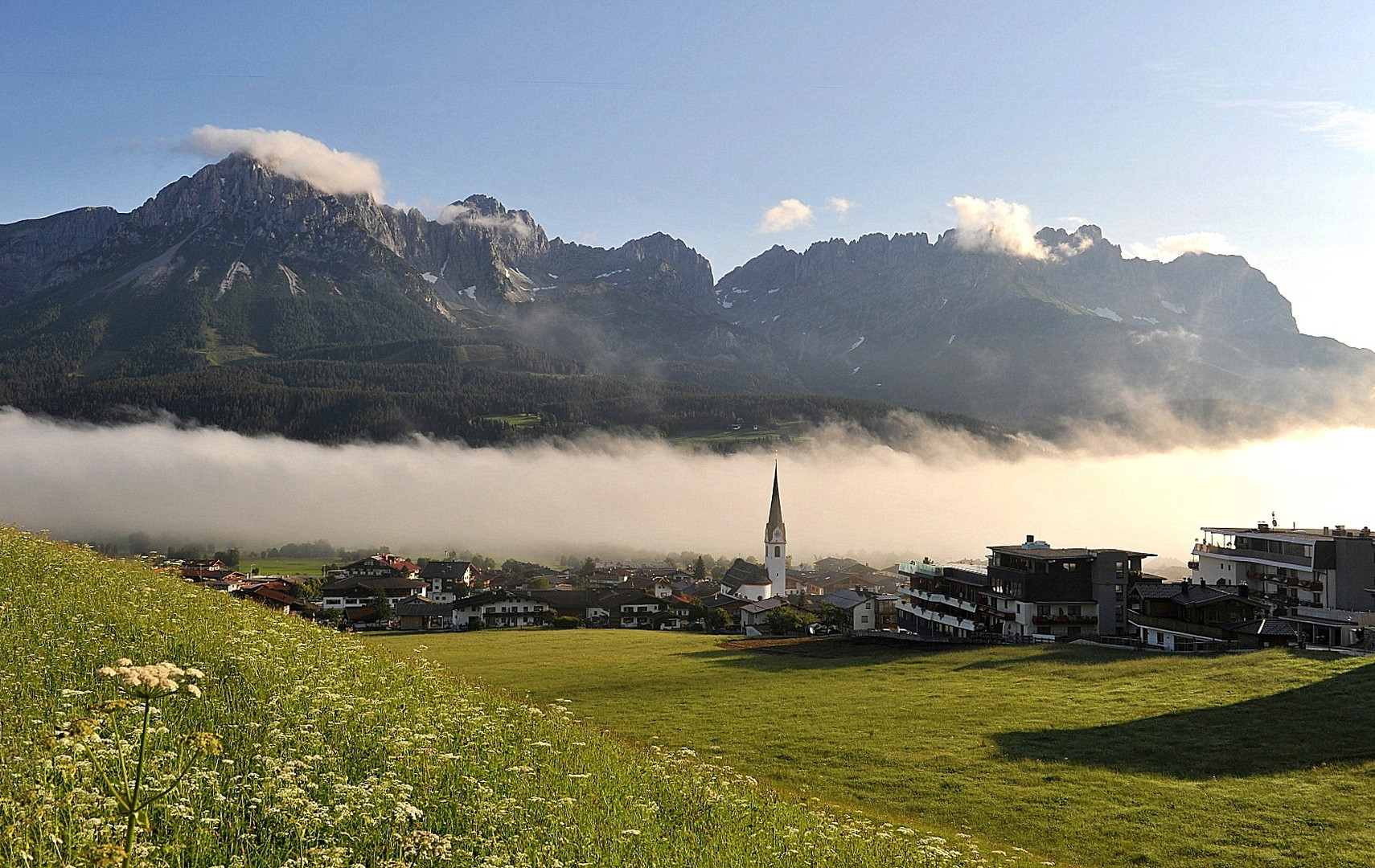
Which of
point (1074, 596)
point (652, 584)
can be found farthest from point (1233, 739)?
point (652, 584)

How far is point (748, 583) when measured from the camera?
464 ft

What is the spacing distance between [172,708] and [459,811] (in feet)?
18.2

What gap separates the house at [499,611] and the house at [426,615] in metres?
0.85

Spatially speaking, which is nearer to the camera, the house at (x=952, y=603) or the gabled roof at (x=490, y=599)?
the house at (x=952, y=603)

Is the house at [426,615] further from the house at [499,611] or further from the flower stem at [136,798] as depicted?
the flower stem at [136,798]

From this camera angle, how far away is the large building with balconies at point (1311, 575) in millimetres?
62156

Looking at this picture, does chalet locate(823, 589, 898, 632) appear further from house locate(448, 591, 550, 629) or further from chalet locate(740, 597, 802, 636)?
house locate(448, 591, 550, 629)

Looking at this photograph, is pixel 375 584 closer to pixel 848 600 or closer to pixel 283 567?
pixel 283 567

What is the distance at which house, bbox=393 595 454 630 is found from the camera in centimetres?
10669

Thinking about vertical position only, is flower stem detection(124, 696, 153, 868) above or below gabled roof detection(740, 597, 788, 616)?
above

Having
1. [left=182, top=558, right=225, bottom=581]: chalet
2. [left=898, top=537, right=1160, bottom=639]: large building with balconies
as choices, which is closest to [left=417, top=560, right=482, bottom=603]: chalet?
[left=182, top=558, right=225, bottom=581]: chalet

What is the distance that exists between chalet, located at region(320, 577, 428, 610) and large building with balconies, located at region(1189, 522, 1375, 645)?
10195 cm

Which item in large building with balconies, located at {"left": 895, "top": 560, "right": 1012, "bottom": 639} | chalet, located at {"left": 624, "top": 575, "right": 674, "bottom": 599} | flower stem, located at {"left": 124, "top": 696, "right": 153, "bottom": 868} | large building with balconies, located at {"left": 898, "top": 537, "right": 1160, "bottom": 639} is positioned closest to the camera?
flower stem, located at {"left": 124, "top": 696, "right": 153, "bottom": 868}

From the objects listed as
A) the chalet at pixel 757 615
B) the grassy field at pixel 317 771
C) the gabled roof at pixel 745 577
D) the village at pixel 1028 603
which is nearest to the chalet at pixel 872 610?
the village at pixel 1028 603
